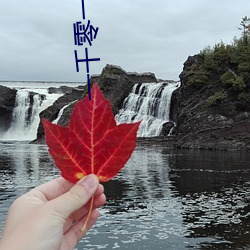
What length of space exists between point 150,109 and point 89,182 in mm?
48468

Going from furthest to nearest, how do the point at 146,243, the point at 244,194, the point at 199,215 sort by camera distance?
the point at 244,194, the point at 199,215, the point at 146,243

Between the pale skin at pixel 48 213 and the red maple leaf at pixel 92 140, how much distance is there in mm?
70

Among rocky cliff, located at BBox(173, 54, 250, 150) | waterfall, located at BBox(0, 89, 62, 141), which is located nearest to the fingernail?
rocky cliff, located at BBox(173, 54, 250, 150)

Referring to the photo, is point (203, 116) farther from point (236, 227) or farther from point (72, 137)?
point (72, 137)

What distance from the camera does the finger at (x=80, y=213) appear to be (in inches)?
78.9

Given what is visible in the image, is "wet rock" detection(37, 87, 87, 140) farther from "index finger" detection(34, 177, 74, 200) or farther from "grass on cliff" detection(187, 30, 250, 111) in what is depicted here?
"index finger" detection(34, 177, 74, 200)

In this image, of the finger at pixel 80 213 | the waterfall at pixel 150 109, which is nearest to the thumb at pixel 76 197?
the finger at pixel 80 213

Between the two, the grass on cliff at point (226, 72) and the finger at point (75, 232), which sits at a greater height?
the grass on cliff at point (226, 72)

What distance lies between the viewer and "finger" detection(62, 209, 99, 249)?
2.10 m

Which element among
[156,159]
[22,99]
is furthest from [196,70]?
[22,99]

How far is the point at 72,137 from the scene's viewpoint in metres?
1.88

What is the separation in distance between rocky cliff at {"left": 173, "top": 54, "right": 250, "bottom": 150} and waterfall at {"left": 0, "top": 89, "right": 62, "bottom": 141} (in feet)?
80.6

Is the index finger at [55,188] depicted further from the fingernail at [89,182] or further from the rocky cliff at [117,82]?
the rocky cliff at [117,82]

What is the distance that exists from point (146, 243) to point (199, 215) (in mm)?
3285
